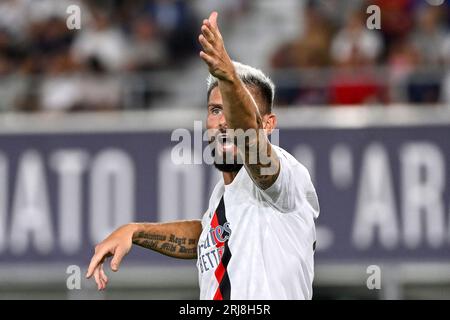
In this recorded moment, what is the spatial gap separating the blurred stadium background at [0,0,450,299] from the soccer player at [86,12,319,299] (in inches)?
226

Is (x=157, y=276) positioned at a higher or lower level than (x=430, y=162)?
lower

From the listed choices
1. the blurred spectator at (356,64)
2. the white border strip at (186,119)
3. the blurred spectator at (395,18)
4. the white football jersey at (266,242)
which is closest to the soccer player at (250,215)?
the white football jersey at (266,242)

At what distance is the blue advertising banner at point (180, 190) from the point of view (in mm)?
11305

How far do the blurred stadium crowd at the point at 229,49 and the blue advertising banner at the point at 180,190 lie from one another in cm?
53

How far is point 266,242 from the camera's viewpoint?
536 centimetres

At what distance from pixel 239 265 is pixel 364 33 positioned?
7.28 m

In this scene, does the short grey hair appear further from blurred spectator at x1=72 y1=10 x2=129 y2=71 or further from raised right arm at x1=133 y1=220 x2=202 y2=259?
blurred spectator at x1=72 y1=10 x2=129 y2=71

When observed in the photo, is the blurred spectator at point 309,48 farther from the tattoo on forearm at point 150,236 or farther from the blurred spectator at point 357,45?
the tattoo on forearm at point 150,236

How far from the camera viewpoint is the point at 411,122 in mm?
11375

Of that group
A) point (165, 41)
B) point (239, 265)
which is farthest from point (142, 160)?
point (239, 265)

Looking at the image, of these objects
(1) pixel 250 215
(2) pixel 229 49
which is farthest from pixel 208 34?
(2) pixel 229 49

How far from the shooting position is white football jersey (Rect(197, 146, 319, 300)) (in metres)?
5.32
